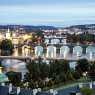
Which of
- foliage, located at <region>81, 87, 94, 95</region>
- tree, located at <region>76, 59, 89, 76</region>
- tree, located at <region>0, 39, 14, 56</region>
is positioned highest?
foliage, located at <region>81, 87, 94, 95</region>

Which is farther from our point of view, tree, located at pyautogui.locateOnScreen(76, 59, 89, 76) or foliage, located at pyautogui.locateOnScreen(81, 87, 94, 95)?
tree, located at pyautogui.locateOnScreen(76, 59, 89, 76)

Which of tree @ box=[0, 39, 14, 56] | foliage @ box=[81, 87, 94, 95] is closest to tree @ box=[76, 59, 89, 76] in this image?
foliage @ box=[81, 87, 94, 95]

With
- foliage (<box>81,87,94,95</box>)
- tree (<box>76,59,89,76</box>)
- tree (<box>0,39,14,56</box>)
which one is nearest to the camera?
foliage (<box>81,87,94,95</box>)

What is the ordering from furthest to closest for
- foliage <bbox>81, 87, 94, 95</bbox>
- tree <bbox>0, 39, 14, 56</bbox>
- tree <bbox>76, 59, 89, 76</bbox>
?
tree <bbox>0, 39, 14, 56</bbox> → tree <bbox>76, 59, 89, 76</bbox> → foliage <bbox>81, 87, 94, 95</bbox>

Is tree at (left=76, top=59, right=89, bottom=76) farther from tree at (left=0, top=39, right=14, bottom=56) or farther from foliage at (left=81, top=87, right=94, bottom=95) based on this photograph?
tree at (left=0, top=39, right=14, bottom=56)

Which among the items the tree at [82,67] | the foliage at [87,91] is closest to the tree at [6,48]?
the tree at [82,67]

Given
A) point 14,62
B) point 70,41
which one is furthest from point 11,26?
point 14,62

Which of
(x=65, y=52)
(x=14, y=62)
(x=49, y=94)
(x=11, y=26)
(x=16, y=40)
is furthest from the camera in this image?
(x=11, y=26)

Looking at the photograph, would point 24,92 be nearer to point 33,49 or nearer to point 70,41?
point 33,49

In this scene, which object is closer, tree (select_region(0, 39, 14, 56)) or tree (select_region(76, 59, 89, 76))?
tree (select_region(76, 59, 89, 76))

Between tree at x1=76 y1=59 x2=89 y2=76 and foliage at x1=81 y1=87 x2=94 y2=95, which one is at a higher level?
foliage at x1=81 y1=87 x2=94 y2=95

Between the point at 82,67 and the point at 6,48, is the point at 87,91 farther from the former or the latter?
the point at 6,48
